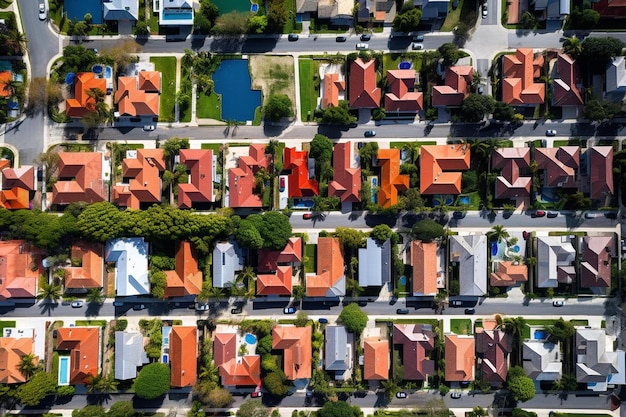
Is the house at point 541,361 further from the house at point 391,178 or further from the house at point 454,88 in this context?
the house at point 454,88

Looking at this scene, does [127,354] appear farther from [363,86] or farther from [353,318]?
[363,86]

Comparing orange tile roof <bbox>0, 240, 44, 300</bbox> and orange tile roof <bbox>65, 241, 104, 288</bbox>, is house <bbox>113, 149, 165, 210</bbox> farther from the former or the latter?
orange tile roof <bbox>0, 240, 44, 300</bbox>

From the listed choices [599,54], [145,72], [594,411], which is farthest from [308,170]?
[594,411]

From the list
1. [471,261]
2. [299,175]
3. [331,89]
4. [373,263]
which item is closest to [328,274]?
[373,263]

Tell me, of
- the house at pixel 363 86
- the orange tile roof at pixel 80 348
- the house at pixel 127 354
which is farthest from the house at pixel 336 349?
the orange tile roof at pixel 80 348

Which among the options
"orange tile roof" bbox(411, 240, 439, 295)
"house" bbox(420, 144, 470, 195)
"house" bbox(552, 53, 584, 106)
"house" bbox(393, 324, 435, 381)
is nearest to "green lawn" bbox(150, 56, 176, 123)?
"house" bbox(420, 144, 470, 195)

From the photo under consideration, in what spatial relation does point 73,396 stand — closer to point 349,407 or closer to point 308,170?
point 349,407
